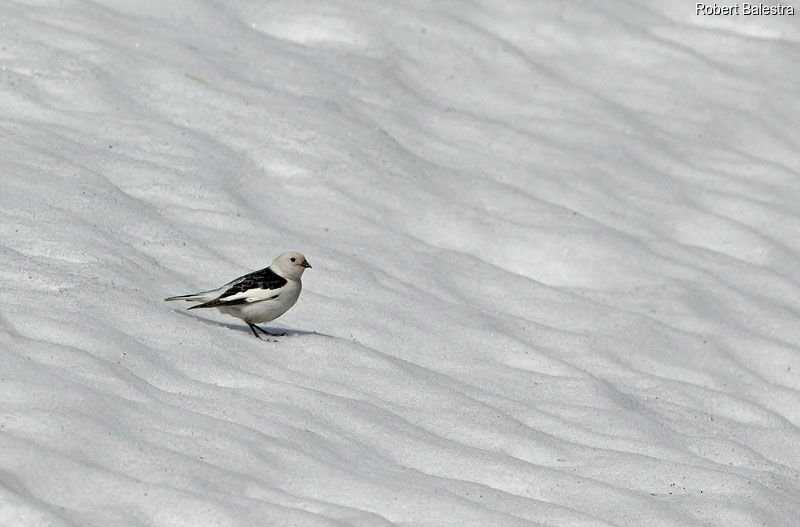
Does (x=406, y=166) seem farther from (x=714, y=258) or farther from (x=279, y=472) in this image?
(x=279, y=472)

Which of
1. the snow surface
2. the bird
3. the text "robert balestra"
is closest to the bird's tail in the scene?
the bird

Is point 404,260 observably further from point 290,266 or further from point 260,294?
point 260,294

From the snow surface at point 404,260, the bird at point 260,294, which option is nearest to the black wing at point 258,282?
the bird at point 260,294

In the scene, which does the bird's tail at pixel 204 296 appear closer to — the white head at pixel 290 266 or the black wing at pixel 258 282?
the black wing at pixel 258 282

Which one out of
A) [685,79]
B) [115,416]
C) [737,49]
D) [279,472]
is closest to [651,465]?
[279,472]

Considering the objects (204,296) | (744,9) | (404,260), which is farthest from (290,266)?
(744,9)
